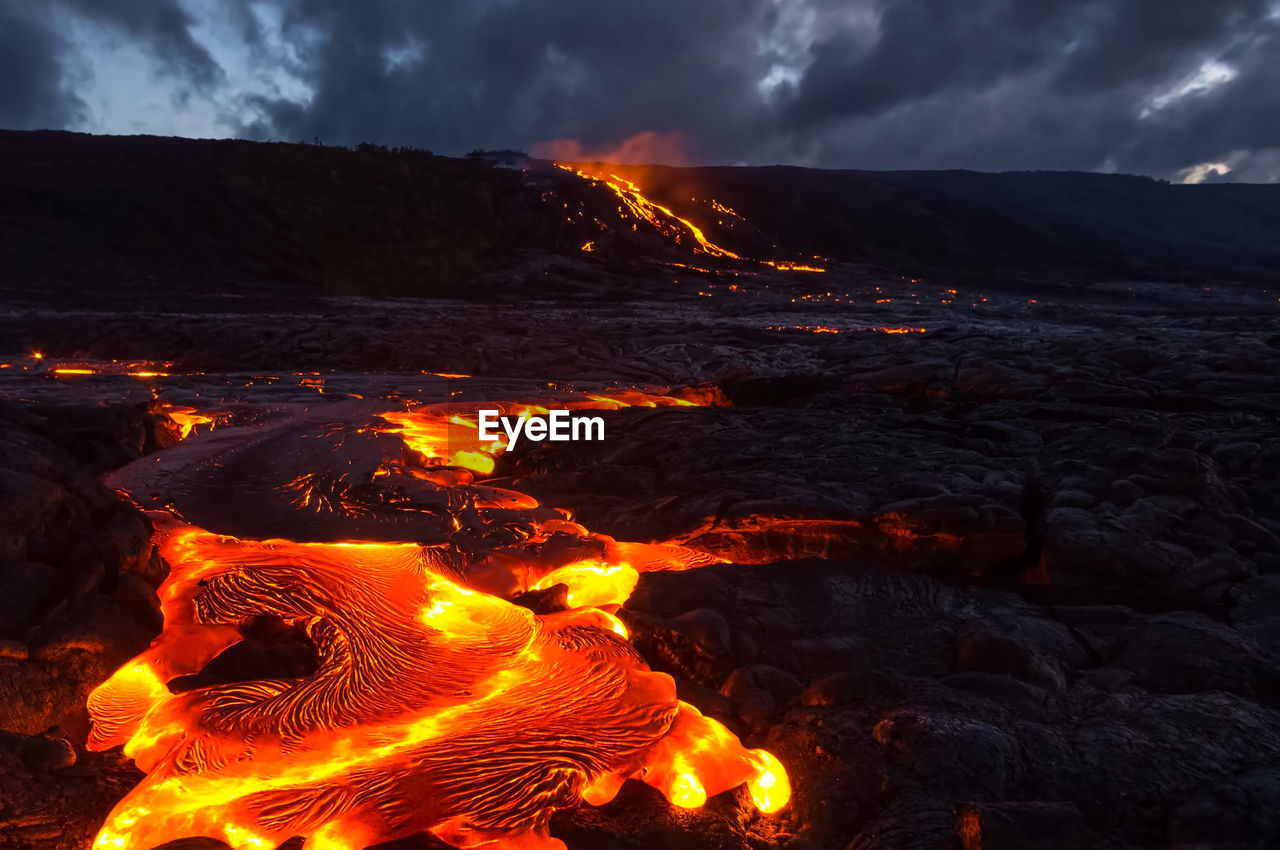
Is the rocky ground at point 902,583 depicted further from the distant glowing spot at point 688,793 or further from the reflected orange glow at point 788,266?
the reflected orange glow at point 788,266

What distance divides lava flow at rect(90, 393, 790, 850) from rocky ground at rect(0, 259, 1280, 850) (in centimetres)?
14

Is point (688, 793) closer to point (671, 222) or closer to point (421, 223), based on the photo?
point (421, 223)

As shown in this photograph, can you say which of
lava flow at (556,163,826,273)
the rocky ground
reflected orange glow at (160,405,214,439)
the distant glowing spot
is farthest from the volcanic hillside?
the distant glowing spot

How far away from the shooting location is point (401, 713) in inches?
116

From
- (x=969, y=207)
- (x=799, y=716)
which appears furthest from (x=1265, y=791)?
(x=969, y=207)

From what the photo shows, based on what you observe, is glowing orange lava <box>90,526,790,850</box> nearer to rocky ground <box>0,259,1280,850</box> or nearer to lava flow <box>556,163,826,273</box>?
rocky ground <box>0,259,1280,850</box>

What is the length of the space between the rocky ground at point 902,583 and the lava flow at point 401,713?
14 cm

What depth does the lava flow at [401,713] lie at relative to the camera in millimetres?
2457

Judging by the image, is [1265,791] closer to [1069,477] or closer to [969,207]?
[1069,477]

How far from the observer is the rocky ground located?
2.50 metres

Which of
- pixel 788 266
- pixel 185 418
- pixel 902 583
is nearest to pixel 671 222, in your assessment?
pixel 788 266

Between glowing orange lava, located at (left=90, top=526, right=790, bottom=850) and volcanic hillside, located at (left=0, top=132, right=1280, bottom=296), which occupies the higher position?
volcanic hillside, located at (left=0, top=132, right=1280, bottom=296)

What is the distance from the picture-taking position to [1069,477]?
523 cm

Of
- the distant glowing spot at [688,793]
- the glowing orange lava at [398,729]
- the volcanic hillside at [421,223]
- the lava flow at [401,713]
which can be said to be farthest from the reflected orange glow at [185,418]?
the volcanic hillside at [421,223]
